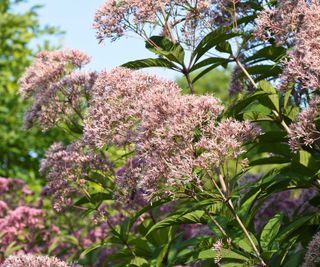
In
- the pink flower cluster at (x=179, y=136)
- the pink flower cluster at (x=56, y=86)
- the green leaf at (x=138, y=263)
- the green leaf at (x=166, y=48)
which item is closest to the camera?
the pink flower cluster at (x=179, y=136)

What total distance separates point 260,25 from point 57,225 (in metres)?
5.72

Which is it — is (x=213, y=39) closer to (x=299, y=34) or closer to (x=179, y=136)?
(x=299, y=34)

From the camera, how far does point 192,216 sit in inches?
189

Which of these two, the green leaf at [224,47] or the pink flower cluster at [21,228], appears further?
the pink flower cluster at [21,228]

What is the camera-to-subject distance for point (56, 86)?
245 inches

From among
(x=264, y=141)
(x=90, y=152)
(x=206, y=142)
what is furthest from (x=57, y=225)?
(x=206, y=142)

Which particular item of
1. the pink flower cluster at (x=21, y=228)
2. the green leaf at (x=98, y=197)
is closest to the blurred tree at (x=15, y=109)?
the pink flower cluster at (x=21, y=228)

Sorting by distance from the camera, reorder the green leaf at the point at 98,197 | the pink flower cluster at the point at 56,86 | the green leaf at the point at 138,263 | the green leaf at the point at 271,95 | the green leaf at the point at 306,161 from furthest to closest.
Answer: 1. the pink flower cluster at the point at 56,86
2. the green leaf at the point at 98,197
3. the green leaf at the point at 138,263
4. the green leaf at the point at 271,95
5. the green leaf at the point at 306,161

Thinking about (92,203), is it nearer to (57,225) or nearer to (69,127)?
(69,127)

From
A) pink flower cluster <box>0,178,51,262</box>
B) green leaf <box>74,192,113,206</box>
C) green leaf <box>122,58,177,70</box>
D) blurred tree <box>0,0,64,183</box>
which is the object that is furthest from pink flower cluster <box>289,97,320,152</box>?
blurred tree <box>0,0,64,183</box>

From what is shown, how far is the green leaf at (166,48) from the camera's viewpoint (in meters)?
5.12

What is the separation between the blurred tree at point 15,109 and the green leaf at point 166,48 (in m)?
9.25

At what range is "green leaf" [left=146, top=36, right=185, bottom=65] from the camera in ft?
16.8

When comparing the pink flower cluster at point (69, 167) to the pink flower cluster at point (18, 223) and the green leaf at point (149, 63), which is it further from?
the pink flower cluster at point (18, 223)
